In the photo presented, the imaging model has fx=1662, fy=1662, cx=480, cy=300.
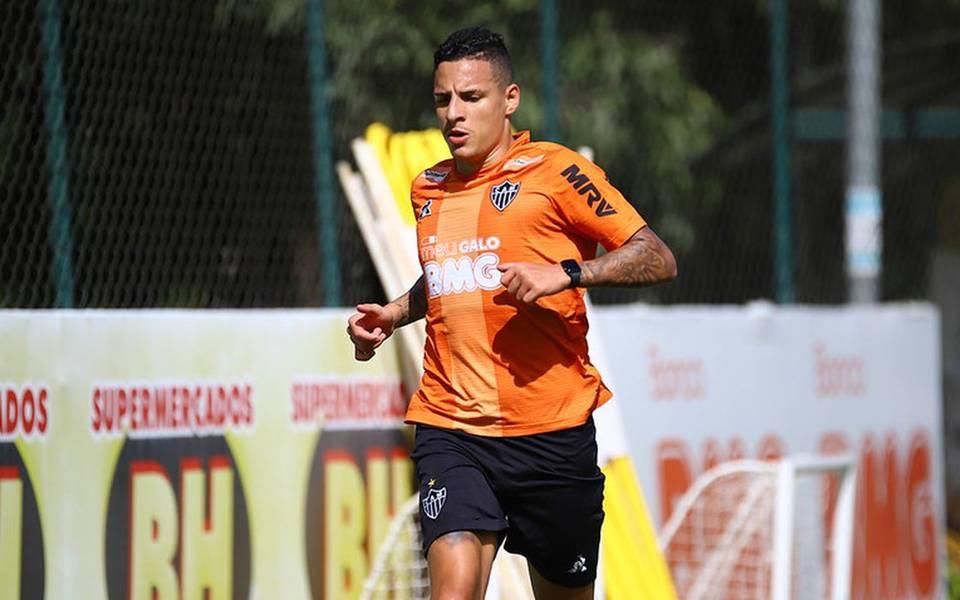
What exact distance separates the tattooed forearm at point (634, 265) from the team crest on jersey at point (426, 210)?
2.16 feet

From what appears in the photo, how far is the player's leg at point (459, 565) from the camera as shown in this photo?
497 cm

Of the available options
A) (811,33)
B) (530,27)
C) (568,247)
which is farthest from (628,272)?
(811,33)

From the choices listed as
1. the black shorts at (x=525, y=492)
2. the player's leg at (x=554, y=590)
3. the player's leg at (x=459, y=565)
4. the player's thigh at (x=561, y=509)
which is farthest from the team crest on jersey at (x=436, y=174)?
the player's leg at (x=554, y=590)

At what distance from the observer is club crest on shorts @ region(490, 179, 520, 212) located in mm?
5281

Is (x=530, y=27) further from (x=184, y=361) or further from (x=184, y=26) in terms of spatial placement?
(x=184, y=361)

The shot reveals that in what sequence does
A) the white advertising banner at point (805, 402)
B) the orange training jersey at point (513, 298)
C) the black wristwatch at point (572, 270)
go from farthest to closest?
the white advertising banner at point (805, 402)
the orange training jersey at point (513, 298)
the black wristwatch at point (572, 270)

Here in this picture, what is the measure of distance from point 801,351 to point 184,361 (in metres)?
4.25

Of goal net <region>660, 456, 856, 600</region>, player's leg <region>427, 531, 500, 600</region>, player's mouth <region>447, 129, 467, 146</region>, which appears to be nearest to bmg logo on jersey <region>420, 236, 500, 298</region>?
player's mouth <region>447, 129, 467, 146</region>

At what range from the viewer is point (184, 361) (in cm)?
641

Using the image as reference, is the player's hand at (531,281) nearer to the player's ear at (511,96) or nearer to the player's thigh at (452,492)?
the player's thigh at (452,492)

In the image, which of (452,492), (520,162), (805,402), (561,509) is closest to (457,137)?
(520,162)

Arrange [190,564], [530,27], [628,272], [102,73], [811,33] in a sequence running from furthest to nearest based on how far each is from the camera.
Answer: [811,33] < [530,27] < [102,73] < [190,564] < [628,272]

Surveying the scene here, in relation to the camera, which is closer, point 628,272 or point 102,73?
point 628,272

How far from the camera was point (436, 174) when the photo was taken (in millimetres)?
5602
